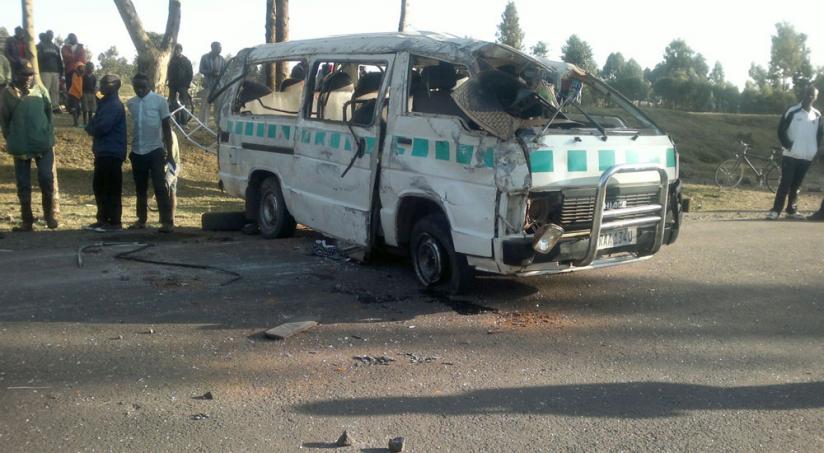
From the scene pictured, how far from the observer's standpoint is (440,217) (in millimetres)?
6793

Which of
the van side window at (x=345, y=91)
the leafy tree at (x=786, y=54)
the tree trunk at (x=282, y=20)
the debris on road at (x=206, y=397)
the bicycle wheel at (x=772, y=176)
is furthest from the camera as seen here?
the leafy tree at (x=786, y=54)

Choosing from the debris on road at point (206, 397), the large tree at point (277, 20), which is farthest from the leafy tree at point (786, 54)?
the debris on road at point (206, 397)

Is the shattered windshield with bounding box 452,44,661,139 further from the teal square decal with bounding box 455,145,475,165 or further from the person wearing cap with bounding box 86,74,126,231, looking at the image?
the person wearing cap with bounding box 86,74,126,231

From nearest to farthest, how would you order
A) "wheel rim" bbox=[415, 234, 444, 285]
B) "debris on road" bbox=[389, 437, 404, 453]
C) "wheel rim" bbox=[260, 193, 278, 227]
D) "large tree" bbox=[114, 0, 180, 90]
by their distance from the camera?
"debris on road" bbox=[389, 437, 404, 453] → "wheel rim" bbox=[415, 234, 444, 285] → "wheel rim" bbox=[260, 193, 278, 227] → "large tree" bbox=[114, 0, 180, 90]

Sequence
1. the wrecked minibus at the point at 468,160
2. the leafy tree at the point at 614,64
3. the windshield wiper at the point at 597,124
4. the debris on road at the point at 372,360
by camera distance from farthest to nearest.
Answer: the leafy tree at the point at 614,64, the windshield wiper at the point at 597,124, the wrecked minibus at the point at 468,160, the debris on road at the point at 372,360

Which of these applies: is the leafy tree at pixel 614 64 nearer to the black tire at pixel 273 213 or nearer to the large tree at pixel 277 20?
the large tree at pixel 277 20

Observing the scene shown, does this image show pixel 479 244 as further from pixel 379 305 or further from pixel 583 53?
pixel 583 53

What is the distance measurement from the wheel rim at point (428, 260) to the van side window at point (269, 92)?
7.68 ft

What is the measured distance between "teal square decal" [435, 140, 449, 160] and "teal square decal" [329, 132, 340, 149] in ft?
4.74

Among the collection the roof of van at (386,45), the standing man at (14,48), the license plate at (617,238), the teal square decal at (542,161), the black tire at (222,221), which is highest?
the standing man at (14,48)

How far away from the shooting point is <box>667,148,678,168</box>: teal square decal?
6.91m

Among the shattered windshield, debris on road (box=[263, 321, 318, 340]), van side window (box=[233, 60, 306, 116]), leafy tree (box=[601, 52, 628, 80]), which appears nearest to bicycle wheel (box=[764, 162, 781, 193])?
the shattered windshield

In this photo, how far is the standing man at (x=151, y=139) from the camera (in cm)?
927

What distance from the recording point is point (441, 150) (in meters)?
6.54
